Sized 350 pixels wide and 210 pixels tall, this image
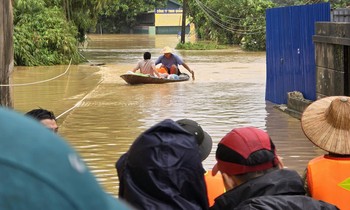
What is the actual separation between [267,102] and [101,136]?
5418 mm

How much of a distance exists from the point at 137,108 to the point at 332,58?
187 inches

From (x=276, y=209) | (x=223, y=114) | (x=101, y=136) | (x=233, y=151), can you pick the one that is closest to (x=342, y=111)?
(x=233, y=151)

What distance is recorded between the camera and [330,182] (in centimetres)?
368

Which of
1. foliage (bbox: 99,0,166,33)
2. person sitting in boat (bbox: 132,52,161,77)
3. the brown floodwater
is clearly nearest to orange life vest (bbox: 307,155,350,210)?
the brown floodwater

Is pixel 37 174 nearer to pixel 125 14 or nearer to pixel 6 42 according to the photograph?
pixel 6 42

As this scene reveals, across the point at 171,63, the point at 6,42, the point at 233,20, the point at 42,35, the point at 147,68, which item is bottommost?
the point at 147,68

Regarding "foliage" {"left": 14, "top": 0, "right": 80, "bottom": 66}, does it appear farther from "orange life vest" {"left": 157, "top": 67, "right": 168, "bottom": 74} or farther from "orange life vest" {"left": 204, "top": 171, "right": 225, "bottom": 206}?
"orange life vest" {"left": 204, "top": 171, "right": 225, "bottom": 206}

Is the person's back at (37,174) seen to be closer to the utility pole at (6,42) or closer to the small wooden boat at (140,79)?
the utility pole at (6,42)

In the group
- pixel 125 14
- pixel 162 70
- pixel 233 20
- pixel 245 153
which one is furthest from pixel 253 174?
pixel 125 14

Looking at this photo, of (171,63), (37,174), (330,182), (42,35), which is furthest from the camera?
(42,35)

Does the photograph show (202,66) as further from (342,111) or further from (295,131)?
(342,111)

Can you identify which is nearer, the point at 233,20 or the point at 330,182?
the point at 330,182

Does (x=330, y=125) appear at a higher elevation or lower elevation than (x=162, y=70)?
higher

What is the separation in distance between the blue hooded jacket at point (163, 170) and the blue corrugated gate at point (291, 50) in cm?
1022
